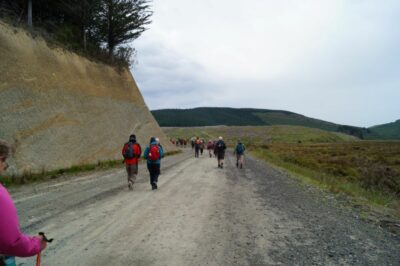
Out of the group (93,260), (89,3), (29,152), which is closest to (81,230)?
(93,260)

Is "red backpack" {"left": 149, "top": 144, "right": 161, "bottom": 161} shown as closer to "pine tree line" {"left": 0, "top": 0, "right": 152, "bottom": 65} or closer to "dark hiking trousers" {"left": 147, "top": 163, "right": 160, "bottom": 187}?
"dark hiking trousers" {"left": 147, "top": 163, "right": 160, "bottom": 187}

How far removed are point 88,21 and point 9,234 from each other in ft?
96.5

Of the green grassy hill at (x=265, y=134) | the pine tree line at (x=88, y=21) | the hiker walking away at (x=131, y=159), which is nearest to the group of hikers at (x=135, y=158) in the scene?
the hiker walking away at (x=131, y=159)

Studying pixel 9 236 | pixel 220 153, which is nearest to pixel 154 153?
pixel 220 153

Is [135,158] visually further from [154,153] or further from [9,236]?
[9,236]

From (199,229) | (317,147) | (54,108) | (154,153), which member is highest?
(54,108)

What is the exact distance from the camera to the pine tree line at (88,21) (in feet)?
81.8

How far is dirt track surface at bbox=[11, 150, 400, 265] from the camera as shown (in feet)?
18.2

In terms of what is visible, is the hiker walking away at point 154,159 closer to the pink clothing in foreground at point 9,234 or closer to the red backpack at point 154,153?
the red backpack at point 154,153

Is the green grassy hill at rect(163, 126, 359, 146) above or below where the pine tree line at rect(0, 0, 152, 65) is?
below

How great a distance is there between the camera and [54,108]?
2130 cm

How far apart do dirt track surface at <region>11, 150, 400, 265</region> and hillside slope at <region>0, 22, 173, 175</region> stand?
21.8 feet

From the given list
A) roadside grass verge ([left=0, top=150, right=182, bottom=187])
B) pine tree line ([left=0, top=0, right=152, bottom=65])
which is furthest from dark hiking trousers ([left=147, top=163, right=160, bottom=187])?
pine tree line ([left=0, top=0, right=152, bottom=65])

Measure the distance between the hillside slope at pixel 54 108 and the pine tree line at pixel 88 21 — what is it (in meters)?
2.04
